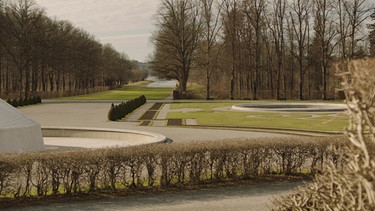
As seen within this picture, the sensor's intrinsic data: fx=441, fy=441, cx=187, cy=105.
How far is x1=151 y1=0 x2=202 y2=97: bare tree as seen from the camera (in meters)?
66.4

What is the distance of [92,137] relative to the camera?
74.0 ft

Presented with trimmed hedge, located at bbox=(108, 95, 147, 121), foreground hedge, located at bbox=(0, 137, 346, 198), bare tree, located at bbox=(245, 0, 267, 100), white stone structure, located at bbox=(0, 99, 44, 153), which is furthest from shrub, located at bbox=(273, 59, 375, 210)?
bare tree, located at bbox=(245, 0, 267, 100)

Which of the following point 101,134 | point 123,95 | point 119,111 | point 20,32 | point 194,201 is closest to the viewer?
point 194,201

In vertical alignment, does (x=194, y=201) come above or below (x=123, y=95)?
below

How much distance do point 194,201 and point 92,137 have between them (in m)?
13.1

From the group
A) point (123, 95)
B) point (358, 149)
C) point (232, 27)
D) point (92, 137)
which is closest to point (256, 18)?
point (232, 27)

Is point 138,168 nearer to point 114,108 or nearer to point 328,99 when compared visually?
point 114,108

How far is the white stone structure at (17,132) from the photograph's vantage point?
15703 millimetres

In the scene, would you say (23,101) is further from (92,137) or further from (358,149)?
(358,149)

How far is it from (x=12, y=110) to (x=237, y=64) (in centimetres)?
5528

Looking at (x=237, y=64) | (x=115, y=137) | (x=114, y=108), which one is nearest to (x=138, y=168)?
(x=115, y=137)

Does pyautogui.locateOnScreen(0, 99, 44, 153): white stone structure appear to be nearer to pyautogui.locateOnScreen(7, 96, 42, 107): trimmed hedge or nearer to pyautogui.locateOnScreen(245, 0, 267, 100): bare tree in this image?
pyautogui.locateOnScreen(7, 96, 42, 107): trimmed hedge

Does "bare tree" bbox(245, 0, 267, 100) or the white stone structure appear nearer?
the white stone structure

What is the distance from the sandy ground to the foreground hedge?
2.18 feet
